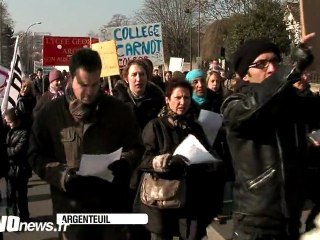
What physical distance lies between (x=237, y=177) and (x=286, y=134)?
35 cm

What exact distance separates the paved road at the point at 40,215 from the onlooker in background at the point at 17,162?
27 centimetres

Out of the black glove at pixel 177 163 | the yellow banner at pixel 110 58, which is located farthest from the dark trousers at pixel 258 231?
the yellow banner at pixel 110 58

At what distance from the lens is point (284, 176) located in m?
2.88

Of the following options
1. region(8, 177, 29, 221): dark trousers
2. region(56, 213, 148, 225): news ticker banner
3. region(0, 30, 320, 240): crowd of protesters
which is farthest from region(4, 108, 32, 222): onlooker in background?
region(56, 213, 148, 225): news ticker banner

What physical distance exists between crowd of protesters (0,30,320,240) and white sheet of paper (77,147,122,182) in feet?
0.14

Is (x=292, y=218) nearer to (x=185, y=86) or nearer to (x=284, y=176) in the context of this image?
(x=284, y=176)

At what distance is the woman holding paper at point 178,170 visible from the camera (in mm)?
4664

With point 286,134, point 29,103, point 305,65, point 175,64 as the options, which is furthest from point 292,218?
Result: point 175,64

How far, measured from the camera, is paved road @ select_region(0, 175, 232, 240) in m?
6.01

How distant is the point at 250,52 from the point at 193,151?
62.6 inches

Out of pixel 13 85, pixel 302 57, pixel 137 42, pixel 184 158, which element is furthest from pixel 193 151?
pixel 137 42

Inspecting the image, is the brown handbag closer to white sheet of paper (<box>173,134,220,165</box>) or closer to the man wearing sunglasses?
white sheet of paper (<box>173,134,220,165</box>)

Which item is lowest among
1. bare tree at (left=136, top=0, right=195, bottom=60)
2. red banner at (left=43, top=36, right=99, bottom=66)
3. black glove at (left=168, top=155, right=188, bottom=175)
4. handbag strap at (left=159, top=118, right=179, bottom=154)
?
black glove at (left=168, top=155, right=188, bottom=175)

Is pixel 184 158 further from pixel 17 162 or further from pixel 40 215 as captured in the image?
pixel 40 215
